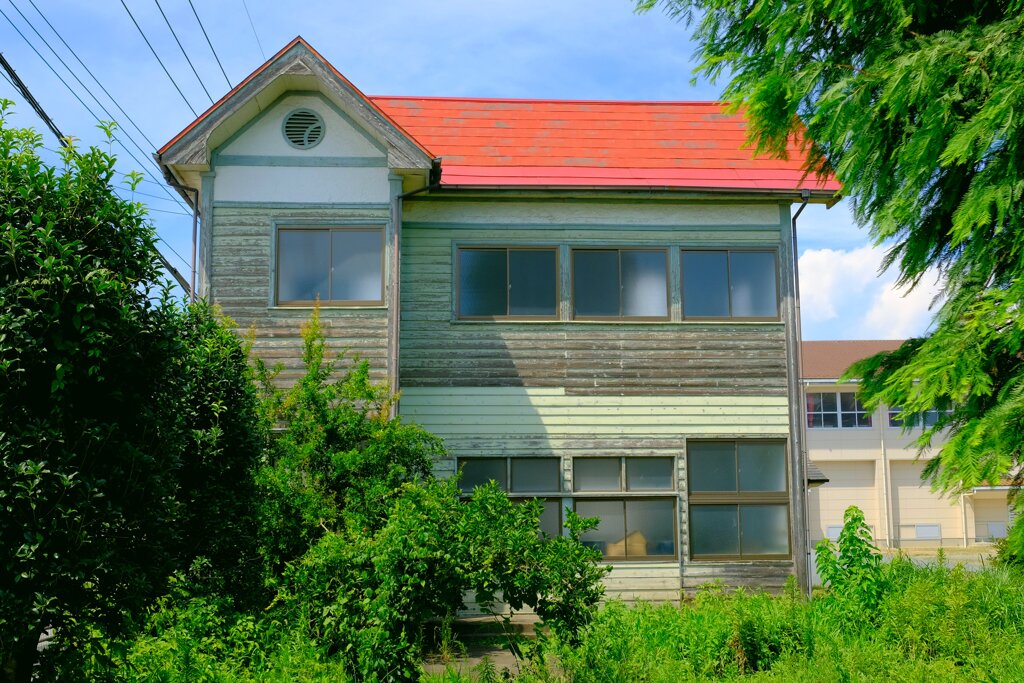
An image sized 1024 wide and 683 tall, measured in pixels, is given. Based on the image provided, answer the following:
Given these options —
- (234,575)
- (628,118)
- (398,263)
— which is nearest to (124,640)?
(234,575)

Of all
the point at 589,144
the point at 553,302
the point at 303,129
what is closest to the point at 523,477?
the point at 553,302

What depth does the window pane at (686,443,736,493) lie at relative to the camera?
13.6 m

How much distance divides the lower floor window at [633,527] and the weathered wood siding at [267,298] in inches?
149

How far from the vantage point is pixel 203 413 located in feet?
29.2

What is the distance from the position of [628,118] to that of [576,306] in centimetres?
410

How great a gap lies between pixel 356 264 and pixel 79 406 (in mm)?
7070

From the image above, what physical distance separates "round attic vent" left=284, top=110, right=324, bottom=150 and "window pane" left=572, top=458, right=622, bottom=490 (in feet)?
19.4

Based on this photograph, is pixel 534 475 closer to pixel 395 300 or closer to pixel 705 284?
pixel 395 300

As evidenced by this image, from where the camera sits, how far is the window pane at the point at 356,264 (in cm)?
1302

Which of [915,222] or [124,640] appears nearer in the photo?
[124,640]

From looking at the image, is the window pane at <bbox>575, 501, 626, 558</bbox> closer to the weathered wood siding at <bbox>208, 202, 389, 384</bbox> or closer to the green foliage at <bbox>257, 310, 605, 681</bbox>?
the weathered wood siding at <bbox>208, 202, 389, 384</bbox>

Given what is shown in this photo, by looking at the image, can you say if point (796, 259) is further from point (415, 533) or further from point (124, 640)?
point (124, 640)

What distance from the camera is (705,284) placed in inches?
552

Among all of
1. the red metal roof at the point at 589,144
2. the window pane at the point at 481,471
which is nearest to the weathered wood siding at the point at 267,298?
the window pane at the point at 481,471
